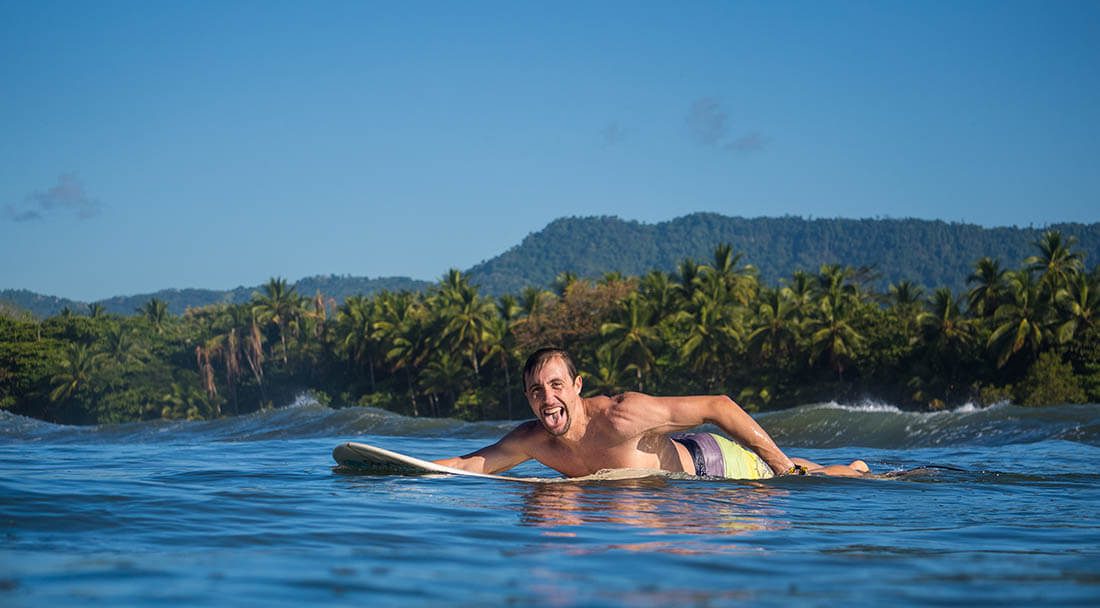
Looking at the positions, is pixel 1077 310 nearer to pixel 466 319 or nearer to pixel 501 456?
pixel 466 319

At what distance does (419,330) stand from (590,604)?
223 feet

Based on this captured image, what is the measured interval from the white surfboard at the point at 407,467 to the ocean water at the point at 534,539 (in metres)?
0.09

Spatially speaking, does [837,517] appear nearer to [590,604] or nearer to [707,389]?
[590,604]

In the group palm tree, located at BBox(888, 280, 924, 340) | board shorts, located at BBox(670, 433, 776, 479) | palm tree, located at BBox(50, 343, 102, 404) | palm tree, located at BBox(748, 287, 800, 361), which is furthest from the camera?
palm tree, located at BBox(50, 343, 102, 404)

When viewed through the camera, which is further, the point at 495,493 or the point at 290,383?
the point at 290,383

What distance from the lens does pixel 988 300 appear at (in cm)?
5475

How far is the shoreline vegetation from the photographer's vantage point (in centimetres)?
5184

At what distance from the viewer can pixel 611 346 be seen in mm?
59250

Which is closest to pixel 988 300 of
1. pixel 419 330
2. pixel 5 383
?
pixel 419 330

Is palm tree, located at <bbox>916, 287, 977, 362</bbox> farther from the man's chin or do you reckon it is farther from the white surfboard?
the man's chin

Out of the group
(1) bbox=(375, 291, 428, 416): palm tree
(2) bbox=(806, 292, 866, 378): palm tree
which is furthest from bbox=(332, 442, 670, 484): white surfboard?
(1) bbox=(375, 291, 428, 416): palm tree

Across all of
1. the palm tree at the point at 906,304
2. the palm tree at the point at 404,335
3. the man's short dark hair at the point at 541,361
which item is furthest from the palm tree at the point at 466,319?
the man's short dark hair at the point at 541,361

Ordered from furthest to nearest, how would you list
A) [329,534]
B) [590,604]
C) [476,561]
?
[329,534] < [476,561] < [590,604]

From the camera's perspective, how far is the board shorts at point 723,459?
7.54 meters
